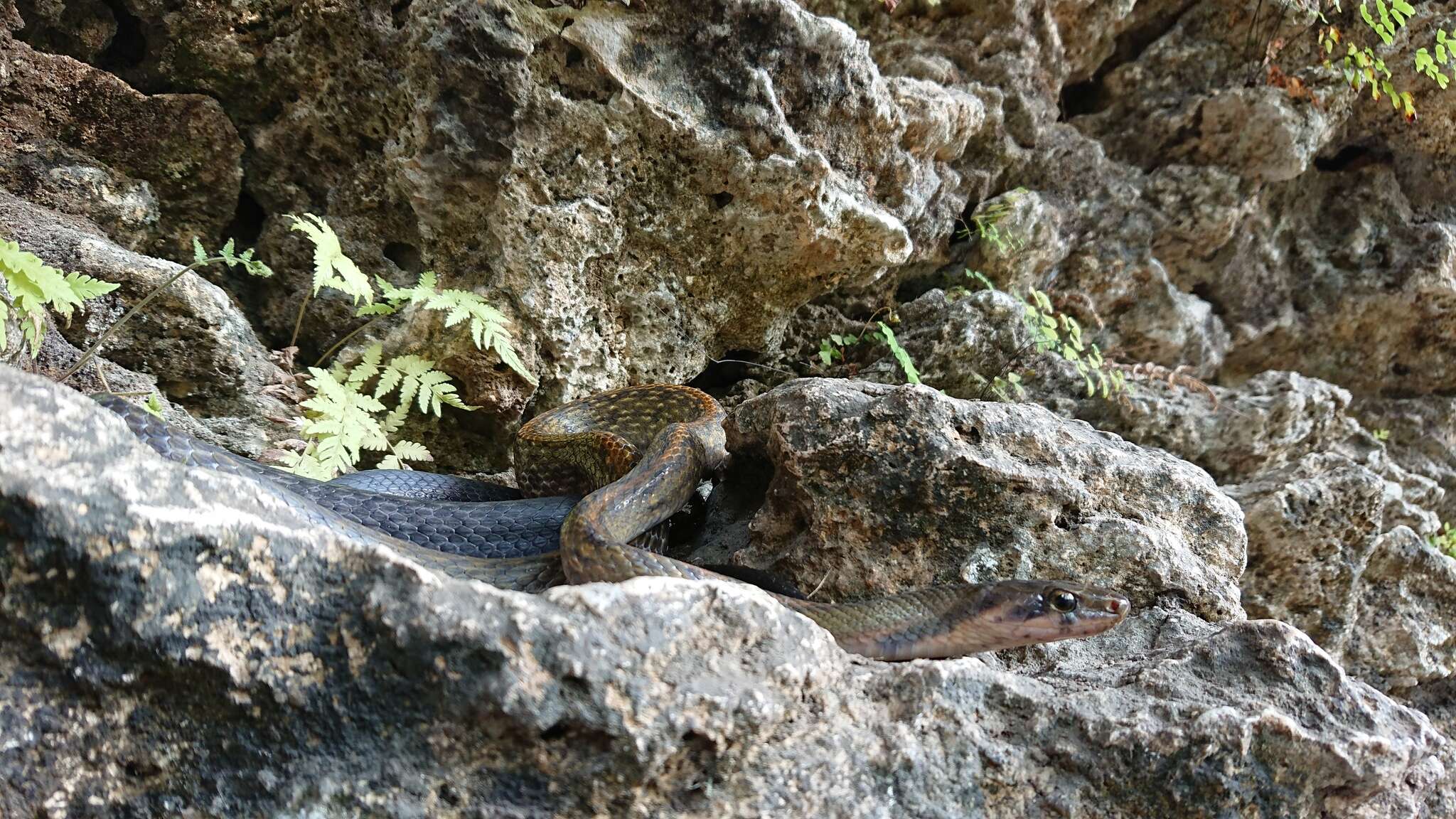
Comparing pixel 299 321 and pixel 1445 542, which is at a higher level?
pixel 1445 542

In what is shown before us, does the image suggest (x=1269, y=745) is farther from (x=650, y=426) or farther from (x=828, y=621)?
(x=650, y=426)

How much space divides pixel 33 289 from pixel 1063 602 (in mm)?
3265

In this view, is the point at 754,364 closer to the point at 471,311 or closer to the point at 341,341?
the point at 471,311

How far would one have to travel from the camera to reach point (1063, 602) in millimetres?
2375

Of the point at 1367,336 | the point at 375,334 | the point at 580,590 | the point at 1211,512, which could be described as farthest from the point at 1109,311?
the point at 580,590

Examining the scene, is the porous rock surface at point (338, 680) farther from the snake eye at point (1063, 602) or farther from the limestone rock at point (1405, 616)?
the limestone rock at point (1405, 616)

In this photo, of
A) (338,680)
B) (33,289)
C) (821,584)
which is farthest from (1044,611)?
(33,289)

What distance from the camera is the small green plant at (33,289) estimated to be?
2.37m

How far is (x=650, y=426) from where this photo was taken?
374cm

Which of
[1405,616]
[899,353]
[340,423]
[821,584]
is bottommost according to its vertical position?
[340,423]

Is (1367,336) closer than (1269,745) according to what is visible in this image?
No

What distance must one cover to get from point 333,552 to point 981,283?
4.77 metres

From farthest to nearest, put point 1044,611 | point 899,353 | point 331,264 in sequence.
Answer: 1. point 899,353
2. point 331,264
3. point 1044,611

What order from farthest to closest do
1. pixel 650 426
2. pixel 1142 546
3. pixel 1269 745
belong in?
pixel 650 426 < pixel 1142 546 < pixel 1269 745
